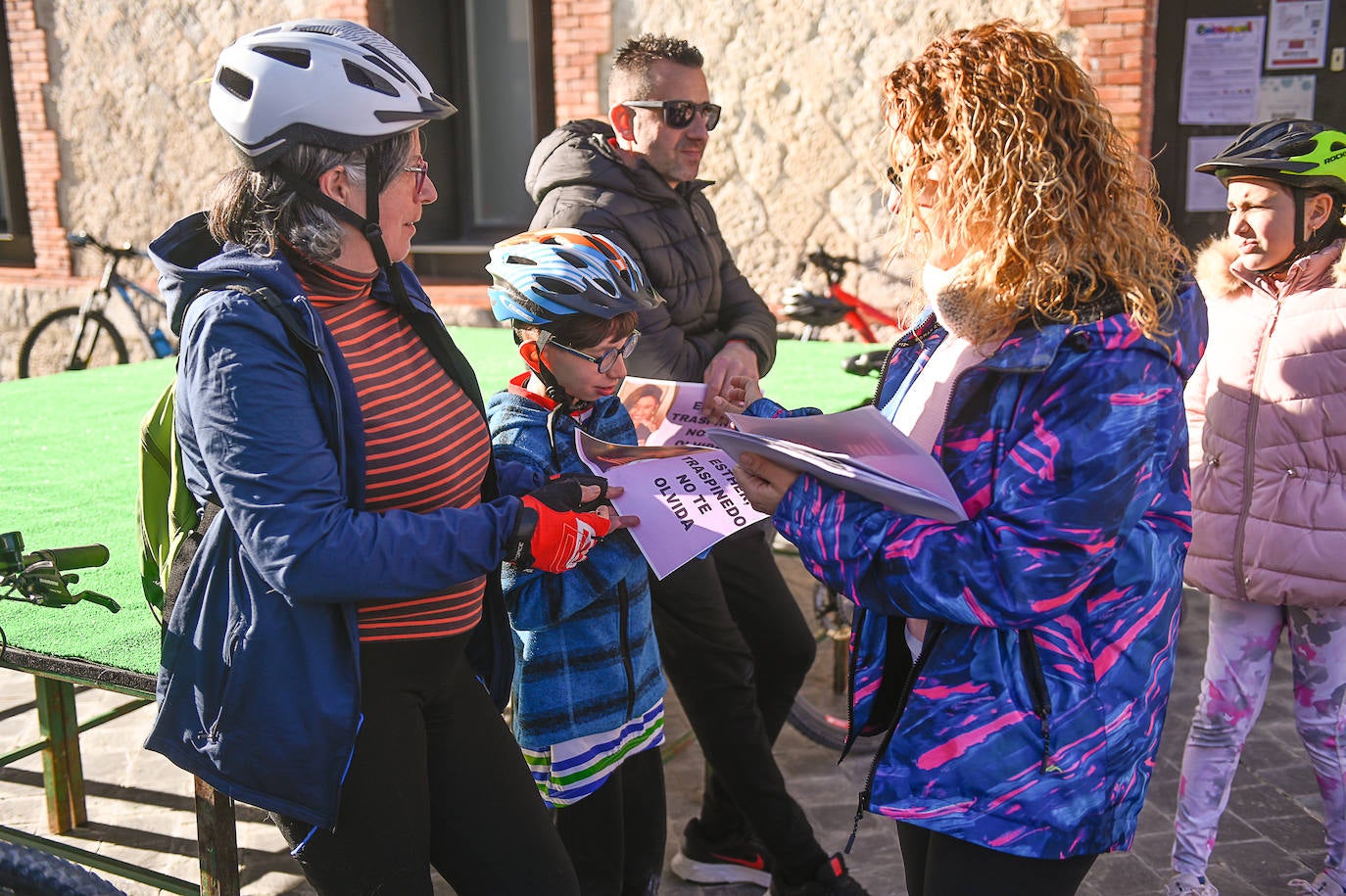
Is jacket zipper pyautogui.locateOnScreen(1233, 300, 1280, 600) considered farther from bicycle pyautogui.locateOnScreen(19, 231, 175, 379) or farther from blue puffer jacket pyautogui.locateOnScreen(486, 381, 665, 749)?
bicycle pyautogui.locateOnScreen(19, 231, 175, 379)

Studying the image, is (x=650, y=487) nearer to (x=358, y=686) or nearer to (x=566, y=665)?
(x=566, y=665)

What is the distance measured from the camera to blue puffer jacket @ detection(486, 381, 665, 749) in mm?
2418

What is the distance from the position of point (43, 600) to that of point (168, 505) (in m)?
0.47

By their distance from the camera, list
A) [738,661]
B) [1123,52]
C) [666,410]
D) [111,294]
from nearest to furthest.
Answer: [666,410], [738,661], [1123,52], [111,294]

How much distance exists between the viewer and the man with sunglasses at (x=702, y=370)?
300 cm

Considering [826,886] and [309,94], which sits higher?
[309,94]

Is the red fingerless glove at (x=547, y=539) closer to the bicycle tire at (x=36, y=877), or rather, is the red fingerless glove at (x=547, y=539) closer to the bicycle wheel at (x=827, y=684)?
the bicycle tire at (x=36, y=877)

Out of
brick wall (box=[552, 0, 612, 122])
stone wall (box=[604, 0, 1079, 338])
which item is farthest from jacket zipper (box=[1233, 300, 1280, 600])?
brick wall (box=[552, 0, 612, 122])

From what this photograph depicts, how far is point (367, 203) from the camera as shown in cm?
189

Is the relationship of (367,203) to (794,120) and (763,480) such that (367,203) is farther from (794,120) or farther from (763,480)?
(794,120)

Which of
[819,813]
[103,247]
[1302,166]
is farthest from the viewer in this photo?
[103,247]

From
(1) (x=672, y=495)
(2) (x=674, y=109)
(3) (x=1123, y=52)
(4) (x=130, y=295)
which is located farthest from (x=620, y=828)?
(4) (x=130, y=295)

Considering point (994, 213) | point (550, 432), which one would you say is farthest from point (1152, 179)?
point (550, 432)

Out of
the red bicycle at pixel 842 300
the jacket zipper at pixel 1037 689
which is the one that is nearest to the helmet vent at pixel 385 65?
the jacket zipper at pixel 1037 689
